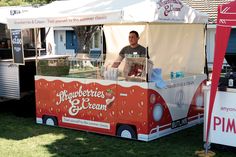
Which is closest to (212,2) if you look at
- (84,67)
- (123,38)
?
(123,38)

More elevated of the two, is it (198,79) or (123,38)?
(123,38)

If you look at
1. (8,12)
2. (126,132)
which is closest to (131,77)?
(126,132)

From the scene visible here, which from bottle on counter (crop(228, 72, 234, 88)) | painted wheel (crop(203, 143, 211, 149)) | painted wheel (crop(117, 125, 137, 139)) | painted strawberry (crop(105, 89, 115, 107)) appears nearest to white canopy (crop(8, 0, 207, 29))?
painted strawberry (crop(105, 89, 115, 107))

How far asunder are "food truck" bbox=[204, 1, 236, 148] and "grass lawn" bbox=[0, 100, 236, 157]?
25cm

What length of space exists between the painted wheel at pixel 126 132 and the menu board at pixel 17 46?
2.89m

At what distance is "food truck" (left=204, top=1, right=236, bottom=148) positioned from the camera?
18.7ft

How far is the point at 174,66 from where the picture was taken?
8.34 metres

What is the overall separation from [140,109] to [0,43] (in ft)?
15.1

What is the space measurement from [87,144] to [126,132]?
688 millimetres

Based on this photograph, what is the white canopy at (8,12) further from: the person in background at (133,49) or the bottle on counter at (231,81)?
the bottle on counter at (231,81)

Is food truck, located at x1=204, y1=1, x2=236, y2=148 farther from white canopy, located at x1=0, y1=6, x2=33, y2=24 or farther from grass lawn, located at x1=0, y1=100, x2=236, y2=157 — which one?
white canopy, located at x1=0, y1=6, x2=33, y2=24

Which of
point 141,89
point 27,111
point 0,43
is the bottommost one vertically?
Result: point 27,111

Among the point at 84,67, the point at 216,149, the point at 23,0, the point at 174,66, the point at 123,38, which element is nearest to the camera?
the point at 216,149

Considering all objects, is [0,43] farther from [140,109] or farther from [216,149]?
[216,149]
